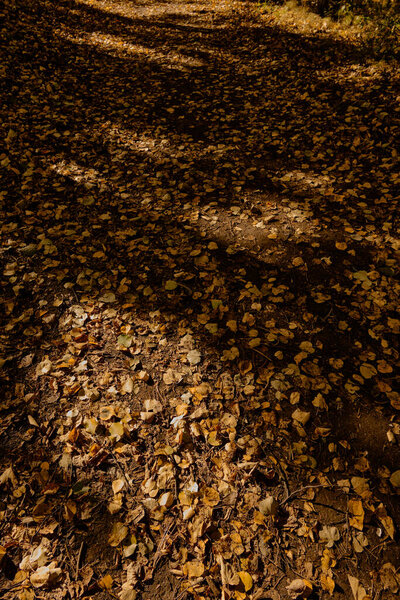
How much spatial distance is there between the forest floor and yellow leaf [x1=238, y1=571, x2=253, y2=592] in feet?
0.10

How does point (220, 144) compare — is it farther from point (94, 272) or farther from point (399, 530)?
point (399, 530)

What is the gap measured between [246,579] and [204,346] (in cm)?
159

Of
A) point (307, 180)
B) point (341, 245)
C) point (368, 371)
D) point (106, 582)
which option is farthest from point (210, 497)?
point (307, 180)

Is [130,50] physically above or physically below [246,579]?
above

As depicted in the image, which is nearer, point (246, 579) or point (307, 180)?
point (246, 579)

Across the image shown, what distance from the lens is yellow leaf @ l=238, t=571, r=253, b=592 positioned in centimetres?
185

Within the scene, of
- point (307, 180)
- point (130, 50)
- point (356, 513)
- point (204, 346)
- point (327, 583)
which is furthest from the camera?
point (130, 50)

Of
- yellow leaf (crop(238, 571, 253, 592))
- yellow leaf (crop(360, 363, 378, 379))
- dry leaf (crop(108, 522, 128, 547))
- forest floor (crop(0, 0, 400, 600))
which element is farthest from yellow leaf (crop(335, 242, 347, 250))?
dry leaf (crop(108, 522, 128, 547))

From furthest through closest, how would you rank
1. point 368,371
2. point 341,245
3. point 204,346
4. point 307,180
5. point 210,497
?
point 307,180 < point 341,245 < point 204,346 < point 368,371 < point 210,497

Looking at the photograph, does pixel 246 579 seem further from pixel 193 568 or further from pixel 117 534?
pixel 117 534

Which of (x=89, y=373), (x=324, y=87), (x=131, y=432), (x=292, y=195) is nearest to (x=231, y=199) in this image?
(x=292, y=195)

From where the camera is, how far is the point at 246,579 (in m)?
1.87

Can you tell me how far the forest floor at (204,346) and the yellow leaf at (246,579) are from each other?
31 millimetres

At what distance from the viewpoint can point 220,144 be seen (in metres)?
5.19
